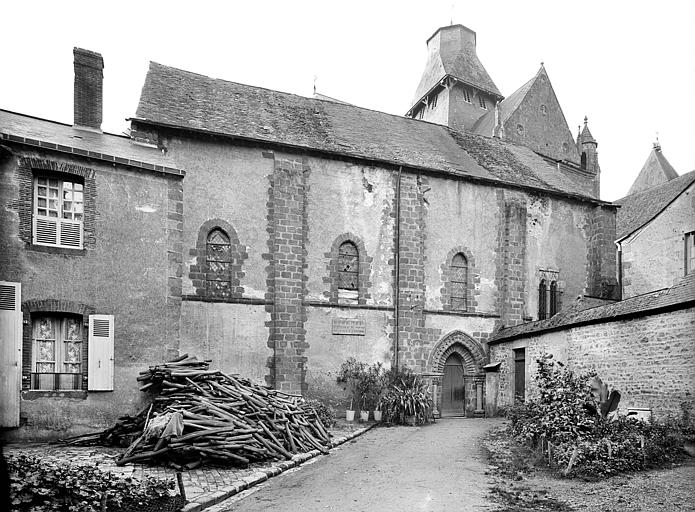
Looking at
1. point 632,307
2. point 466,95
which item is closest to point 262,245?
point 632,307

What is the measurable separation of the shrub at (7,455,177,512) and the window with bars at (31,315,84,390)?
470cm

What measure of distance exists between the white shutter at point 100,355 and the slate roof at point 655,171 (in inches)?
1398

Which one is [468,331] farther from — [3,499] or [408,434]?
[3,499]

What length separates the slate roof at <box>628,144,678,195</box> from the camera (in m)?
37.9

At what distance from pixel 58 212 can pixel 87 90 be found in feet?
17.6

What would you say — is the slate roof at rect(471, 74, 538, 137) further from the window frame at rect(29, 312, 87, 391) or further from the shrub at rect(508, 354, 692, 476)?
the window frame at rect(29, 312, 87, 391)

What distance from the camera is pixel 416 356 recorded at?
19.0 m

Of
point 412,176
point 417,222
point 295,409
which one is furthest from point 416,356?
point 295,409

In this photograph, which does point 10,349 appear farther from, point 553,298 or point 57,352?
point 553,298

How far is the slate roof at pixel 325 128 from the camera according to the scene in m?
18.0

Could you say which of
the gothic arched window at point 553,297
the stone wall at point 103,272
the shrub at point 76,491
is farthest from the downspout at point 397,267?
the shrub at point 76,491

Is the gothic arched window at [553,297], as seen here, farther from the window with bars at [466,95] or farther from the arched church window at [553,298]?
the window with bars at [466,95]

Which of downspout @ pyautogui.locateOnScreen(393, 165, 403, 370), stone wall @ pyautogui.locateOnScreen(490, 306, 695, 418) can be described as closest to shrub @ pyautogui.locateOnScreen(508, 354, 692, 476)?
stone wall @ pyautogui.locateOnScreen(490, 306, 695, 418)

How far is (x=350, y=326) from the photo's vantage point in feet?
60.1
